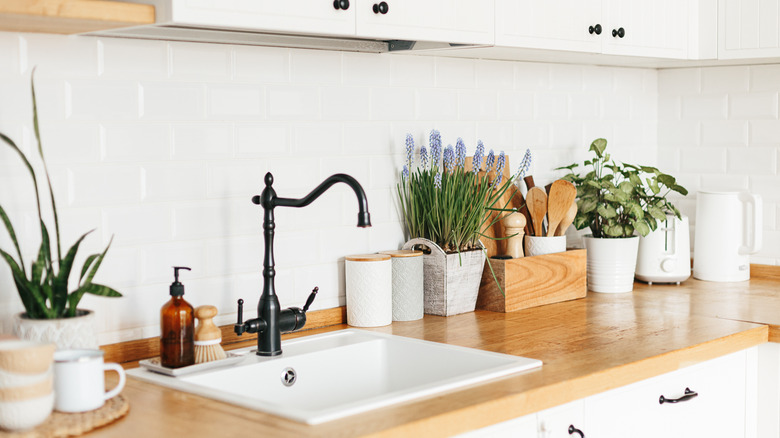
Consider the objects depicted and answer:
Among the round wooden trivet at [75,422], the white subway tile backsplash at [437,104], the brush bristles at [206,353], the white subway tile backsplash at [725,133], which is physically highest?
the white subway tile backsplash at [437,104]

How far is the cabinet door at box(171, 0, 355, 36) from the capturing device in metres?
1.67

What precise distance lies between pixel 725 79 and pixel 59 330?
2.48 metres

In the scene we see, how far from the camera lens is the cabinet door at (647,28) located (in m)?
2.63

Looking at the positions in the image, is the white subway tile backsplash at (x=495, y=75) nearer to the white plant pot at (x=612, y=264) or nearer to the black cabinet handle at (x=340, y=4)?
the white plant pot at (x=612, y=264)

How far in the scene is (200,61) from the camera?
2.12 meters

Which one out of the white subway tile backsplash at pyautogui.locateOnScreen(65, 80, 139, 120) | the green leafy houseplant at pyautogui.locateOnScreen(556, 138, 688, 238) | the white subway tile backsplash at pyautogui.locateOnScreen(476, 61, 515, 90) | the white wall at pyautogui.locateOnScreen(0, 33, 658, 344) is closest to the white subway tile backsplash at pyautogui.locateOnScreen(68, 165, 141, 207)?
the white wall at pyautogui.locateOnScreen(0, 33, 658, 344)

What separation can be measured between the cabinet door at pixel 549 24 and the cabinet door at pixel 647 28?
57 mm

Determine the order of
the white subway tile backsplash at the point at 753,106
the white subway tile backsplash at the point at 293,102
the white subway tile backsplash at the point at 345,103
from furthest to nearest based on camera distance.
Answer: the white subway tile backsplash at the point at 753,106, the white subway tile backsplash at the point at 345,103, the white subway tile backsplash at the point at 293,102

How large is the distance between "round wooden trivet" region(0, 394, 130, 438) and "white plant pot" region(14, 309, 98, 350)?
0.14 meters

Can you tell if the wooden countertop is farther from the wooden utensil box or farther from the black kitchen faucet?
the black kitchen faucet

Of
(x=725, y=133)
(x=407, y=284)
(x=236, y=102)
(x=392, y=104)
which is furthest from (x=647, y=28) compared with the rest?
(x=236, y=102)

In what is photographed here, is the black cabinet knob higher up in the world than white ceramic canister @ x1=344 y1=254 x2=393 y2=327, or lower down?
higher up

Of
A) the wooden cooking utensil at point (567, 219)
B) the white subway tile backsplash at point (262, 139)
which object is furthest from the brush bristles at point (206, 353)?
the wooden cooking utensil at point (567, 219)

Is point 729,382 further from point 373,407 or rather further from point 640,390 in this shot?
point 373,407
